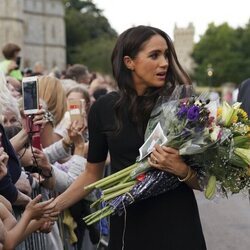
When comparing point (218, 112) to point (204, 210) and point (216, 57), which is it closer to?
point (204, 210)

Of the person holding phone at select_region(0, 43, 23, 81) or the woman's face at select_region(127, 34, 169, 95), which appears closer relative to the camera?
the woman's face at select_region(127, 34, 169, 95)

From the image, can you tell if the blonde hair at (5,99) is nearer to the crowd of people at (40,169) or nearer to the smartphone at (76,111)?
the crowd of people at (40,169)

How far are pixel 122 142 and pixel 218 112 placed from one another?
53 cm

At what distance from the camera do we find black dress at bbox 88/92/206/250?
141 inches

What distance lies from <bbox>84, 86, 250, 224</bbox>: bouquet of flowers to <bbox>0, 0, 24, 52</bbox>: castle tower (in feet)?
238

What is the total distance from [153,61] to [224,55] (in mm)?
100774

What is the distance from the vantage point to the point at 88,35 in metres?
111

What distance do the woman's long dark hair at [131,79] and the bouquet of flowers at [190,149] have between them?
0.29 ft

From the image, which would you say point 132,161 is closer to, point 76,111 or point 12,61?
point 76,111

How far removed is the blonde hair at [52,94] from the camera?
6.49m

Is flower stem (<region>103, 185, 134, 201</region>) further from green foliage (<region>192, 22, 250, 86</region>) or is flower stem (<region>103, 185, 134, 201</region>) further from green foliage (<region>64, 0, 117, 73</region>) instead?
green foliage (<region>192, 22, 250, 86</region>)

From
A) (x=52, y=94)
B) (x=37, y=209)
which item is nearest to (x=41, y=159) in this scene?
(x=37, y=209)

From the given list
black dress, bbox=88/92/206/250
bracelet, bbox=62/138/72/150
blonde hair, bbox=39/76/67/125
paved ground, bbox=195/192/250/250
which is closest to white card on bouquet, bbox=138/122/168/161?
black dress, bbox=88/92/206/250

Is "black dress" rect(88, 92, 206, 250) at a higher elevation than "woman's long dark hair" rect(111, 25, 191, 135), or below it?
below
